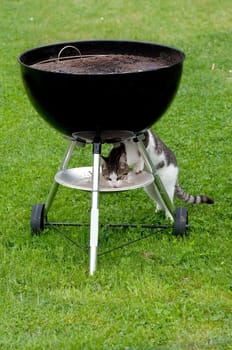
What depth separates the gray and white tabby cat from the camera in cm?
476

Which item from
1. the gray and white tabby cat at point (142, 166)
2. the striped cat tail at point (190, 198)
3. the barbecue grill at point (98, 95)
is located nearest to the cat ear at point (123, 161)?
the gray and white tabby cat at point (142, 166)

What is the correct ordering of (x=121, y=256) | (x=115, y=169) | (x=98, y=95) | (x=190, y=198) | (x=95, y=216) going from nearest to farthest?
1. (x=98, y=95)
2. (x=95, y=216)
3. (x=121, y=256)
4. (x=115, y=169)
5. (x=190, y=198)

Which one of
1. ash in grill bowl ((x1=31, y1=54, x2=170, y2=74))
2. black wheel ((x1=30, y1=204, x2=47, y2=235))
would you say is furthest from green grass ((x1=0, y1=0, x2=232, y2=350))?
ash in grill bowl ((x1=31, y1=54, x2=170, y2=74))

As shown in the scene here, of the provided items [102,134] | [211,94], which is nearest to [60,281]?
[102,134]

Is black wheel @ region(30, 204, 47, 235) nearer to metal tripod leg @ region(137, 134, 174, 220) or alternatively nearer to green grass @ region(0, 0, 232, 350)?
green grass @ region(0, 0, 232, 350)

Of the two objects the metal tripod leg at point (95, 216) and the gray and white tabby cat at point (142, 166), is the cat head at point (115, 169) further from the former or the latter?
the metal tripod leg at point (95, 216)

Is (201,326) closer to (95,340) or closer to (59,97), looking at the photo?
(95,340)

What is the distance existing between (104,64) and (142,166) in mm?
757

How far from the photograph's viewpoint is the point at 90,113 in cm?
407

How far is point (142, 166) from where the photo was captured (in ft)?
15.9

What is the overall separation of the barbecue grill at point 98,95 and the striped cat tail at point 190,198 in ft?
1.47

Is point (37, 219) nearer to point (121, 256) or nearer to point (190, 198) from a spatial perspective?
point (121, 256)

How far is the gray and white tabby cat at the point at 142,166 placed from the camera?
476 cm

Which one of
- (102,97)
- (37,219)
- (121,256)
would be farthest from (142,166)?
(102,97)
